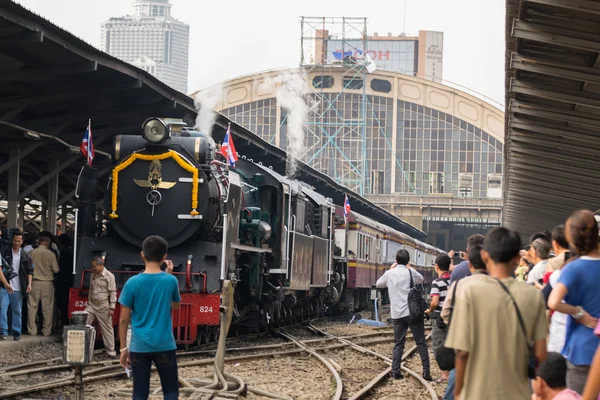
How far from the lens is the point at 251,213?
16531 millimetres

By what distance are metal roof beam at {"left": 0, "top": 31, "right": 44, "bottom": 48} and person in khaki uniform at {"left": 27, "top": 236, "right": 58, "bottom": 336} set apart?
141 inches

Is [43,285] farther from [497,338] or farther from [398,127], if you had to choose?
[398,127]

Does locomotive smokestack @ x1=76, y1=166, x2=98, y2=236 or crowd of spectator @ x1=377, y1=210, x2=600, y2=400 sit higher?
locomotive smokestack @ x1=76, y1=166, x2=98, y2=236

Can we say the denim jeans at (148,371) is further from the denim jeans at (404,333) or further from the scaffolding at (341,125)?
the scaffolding at (341,125)

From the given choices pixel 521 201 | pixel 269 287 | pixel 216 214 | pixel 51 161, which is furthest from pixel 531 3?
pixel 521 201

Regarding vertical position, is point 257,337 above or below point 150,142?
below

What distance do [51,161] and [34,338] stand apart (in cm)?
794

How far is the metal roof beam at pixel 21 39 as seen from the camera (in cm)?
1348

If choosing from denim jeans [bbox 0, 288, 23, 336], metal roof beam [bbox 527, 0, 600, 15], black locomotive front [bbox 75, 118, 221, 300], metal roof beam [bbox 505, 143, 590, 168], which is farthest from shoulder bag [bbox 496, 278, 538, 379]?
metal roof beam [bbox 505, 143, 590, 168]

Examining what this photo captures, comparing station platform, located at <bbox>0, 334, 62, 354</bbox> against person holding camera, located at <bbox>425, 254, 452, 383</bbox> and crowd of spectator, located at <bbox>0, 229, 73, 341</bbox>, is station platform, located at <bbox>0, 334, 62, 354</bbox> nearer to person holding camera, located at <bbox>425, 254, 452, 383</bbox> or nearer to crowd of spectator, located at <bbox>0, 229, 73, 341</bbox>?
crowd of spectator, located at <bbox>0, 229, 73, 341</bbox>

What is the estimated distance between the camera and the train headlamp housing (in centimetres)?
786

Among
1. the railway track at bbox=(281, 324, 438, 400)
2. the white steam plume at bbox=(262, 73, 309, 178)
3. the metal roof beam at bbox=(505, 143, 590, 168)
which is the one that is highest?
the white steam plume at bbox=(262, 73, 309, 178)

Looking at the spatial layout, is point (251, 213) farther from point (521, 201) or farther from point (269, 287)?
point (521, 201)

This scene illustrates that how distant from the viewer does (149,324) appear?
718 centimetres
